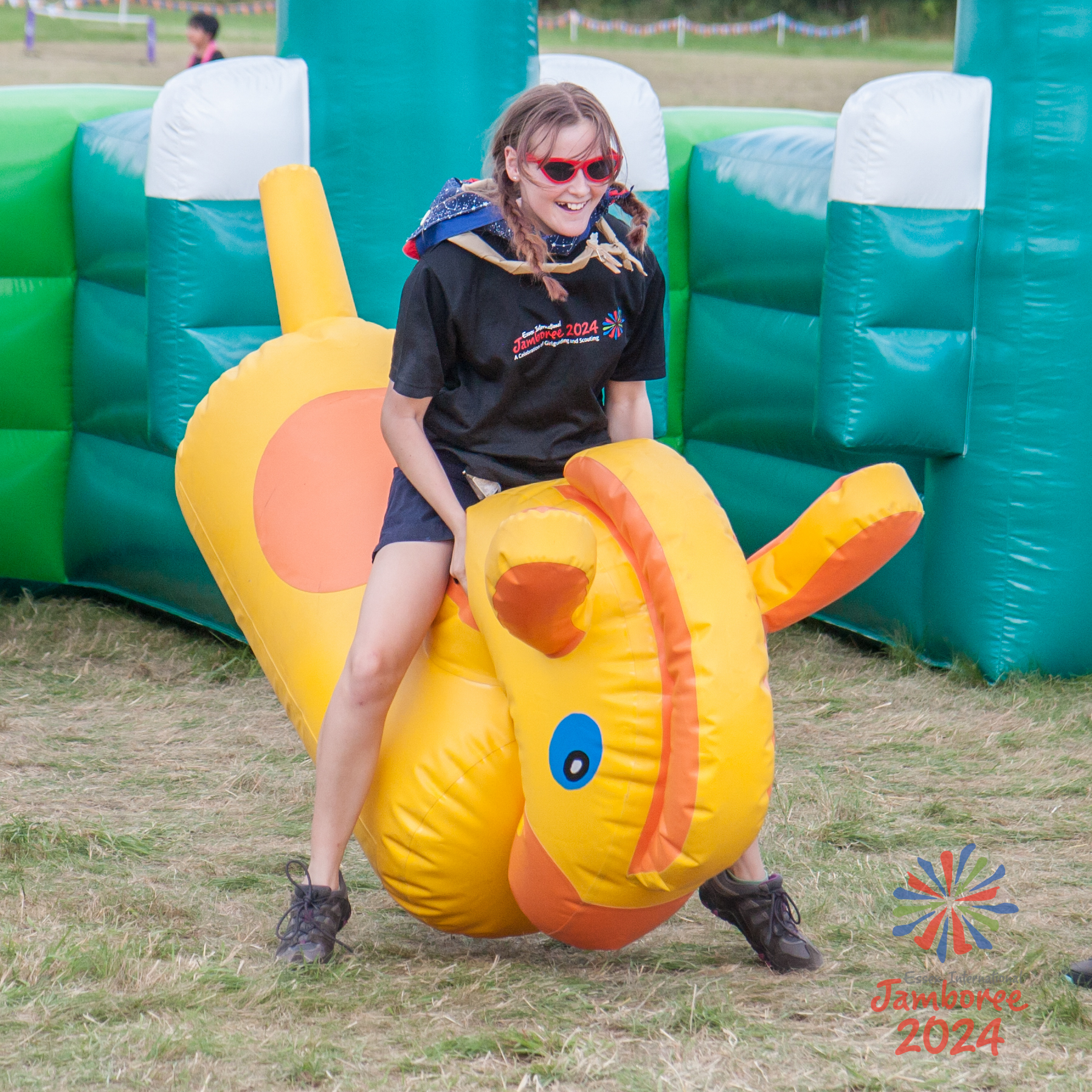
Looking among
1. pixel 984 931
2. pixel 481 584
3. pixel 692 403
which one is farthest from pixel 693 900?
pixel 692 403

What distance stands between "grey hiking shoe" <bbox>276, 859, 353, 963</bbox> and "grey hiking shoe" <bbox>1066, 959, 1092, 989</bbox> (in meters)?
0.99

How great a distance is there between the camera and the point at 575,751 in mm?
1790

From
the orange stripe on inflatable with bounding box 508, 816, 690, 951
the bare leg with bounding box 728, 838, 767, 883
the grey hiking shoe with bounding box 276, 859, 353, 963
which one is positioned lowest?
the grey hiking shoe with bounding box 276, 859, 353, 963

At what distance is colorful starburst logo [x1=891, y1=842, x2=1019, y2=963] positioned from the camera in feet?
7.18

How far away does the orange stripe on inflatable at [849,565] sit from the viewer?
171 centimetres

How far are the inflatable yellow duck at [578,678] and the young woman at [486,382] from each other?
0.07 metres

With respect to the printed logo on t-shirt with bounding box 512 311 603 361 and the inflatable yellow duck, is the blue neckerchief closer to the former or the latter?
the printed logo on t-shirt with bounding box 512 311 603 361

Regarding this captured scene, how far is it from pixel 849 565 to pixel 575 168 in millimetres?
622

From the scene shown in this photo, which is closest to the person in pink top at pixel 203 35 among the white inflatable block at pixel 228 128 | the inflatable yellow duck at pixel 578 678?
the white inflatable block at pixel 228 128

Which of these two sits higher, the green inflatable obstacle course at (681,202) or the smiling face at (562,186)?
the smiling face at (562,186)

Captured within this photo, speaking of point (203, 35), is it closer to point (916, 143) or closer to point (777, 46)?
point (916, 143)

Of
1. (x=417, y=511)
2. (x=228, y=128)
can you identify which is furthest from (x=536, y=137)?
(x=228, y=128)

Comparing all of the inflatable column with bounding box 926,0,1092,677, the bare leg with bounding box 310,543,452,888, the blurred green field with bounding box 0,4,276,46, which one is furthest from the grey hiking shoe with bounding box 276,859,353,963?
the blurred green field with bounding box 0,4,276,46

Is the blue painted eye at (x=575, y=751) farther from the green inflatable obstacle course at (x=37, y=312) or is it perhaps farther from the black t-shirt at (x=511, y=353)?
the green inflatable obstacle course at (x=37, y=312)
